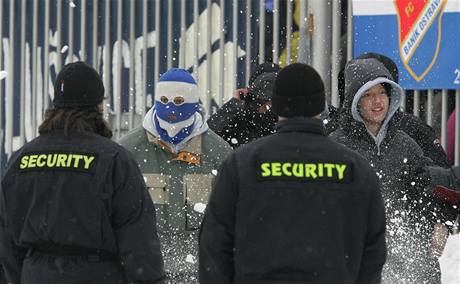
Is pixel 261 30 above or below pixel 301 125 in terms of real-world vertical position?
above

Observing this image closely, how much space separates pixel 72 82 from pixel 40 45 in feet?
16.5

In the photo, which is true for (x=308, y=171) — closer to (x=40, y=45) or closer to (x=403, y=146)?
(x=403, y=146)

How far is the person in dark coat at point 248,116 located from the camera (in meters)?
7.41

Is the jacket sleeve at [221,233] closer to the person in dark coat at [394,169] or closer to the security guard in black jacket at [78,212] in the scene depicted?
the security guard in black jacket at [78,212]

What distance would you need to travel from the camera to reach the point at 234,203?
4488mm

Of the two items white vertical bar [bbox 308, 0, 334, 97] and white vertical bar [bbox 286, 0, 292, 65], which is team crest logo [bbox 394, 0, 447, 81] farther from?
white vertical bar [bbox 286, 0, 292, 65]

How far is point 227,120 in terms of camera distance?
755 cm

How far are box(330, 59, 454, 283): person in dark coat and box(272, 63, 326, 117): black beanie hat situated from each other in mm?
1802

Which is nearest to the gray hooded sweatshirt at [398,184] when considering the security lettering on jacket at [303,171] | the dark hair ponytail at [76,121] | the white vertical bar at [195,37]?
the dark hair ponytail at [76,121]

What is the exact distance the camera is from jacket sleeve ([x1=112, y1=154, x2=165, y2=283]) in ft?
16.2

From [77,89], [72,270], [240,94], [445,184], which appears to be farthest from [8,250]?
[240,94]

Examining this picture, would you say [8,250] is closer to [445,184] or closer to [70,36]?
[445,184]

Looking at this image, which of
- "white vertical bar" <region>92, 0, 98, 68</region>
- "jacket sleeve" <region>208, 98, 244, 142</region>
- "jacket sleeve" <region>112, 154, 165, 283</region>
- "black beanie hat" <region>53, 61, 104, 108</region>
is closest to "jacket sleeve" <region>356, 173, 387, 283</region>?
"jacket sleeve" <region>112, 154, 165, 283</region>

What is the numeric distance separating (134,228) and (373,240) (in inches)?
37.9
